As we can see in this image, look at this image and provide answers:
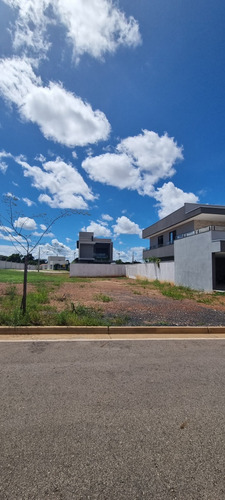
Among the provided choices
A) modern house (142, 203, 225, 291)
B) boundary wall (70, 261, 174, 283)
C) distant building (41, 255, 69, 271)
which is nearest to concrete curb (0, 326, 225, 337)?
modern house (142, 203, 225, 291)

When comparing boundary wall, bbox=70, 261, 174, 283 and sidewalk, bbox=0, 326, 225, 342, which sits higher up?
boundary wall, bbox=70, 261, 174, 283

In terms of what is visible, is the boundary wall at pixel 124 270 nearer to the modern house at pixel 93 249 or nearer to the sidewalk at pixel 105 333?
the sidewalk at pixel 105 333

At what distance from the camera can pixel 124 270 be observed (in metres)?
42.2

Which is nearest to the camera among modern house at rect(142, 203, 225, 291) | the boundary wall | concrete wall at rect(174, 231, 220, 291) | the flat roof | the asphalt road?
the asphalt road

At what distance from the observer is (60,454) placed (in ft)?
7.05

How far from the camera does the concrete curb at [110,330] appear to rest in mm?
6027

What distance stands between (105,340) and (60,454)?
3.54 m

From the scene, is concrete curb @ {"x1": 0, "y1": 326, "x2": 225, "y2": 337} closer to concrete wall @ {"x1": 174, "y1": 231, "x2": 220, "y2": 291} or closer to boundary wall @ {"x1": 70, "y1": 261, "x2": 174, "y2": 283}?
concrete wall @ {"x1": 174, "y1": 231, "x2": 220, "y2": 291}

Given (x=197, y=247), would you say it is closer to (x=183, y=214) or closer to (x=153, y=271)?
(x=183, y=214)

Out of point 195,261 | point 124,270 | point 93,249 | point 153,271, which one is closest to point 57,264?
point 93,249

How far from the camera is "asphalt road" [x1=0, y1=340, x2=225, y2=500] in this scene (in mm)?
1854

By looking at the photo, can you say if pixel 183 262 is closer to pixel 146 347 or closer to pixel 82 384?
pixel 146 347

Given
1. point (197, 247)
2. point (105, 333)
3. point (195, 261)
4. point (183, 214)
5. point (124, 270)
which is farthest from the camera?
point (124, 270)

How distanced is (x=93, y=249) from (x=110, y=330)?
61.3 metres
